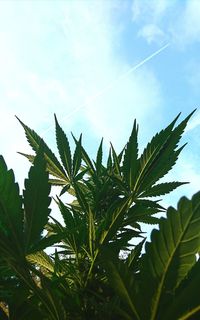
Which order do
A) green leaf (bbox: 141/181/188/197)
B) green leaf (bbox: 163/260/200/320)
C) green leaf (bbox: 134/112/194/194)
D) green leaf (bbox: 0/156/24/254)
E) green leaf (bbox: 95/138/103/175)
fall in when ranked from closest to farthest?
green leaf (bbox: 163/260/200/320), green leaf (bbox: 0/156/24/254), green leaf (bbox: 134/112/194/194), green leaf (bbox: 141/181/188/197), green leaf (bbox: 95/138/103/175)

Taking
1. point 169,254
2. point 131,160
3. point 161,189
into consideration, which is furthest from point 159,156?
point 169,254

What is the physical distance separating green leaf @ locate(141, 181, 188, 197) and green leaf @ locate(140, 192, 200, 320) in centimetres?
128

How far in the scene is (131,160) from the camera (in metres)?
2.14

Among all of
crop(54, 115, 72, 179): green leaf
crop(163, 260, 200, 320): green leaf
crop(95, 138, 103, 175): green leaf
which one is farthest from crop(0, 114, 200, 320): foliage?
crop(95, 138, 103, 175): green leaf

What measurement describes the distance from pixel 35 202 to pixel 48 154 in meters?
1.29

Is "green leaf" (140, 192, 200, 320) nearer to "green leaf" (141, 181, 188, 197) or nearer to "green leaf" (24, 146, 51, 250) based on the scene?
"green leaf" (24, 146, 51, 250)

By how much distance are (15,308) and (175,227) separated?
2.53ft

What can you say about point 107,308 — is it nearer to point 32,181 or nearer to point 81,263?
point 32,181

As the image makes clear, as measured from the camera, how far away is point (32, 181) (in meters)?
1.25

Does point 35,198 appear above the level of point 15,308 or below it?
above

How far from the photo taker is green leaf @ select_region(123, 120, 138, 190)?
2100 mm

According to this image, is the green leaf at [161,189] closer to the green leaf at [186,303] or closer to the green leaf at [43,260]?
the green leaf at [43,260]

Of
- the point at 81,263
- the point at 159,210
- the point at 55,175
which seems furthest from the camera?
the point at 55,175

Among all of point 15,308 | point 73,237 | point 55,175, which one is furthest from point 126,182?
point 15,308
